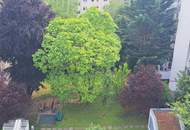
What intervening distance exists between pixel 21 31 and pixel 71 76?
4.75m

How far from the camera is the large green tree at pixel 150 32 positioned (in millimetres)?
33500

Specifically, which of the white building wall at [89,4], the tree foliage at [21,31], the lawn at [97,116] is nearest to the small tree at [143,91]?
the lawn at [97,116]

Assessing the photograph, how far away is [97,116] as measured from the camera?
30062 mm

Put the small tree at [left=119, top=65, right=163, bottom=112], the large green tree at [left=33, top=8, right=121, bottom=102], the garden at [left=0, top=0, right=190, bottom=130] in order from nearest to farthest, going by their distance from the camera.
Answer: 1. the large green tree at [left=33, top=8, right=121, bottom=102]
2. the garden at [left=0, top=0, right=190, bottom=130]
3. the small tree at [left=119, top=65, right=163, bottom=112]

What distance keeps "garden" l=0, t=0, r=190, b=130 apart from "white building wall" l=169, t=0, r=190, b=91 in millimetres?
3172

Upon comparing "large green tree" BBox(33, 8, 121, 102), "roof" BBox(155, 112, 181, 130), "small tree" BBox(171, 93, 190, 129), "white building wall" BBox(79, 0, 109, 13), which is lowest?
"roof" BBox(155, 112, 181, 130)

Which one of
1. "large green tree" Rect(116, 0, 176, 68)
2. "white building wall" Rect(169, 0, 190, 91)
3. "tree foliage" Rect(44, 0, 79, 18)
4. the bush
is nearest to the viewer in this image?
the bush

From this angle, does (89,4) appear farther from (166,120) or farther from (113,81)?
(166,120)

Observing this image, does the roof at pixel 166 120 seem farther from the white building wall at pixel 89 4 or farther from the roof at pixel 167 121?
the white building wall at pixel 89 4

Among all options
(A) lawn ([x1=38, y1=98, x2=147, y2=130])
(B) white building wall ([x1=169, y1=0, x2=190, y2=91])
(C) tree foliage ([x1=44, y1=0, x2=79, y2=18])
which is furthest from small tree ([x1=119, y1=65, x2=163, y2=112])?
(C) tree foliage ([x1=44, y1=0, x2=79, y2=18])

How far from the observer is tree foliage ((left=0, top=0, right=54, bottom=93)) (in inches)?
1119

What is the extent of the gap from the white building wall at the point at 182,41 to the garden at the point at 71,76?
317cm

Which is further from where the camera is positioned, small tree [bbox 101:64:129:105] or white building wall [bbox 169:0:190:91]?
white building wall [bbox 169:0:190:91]

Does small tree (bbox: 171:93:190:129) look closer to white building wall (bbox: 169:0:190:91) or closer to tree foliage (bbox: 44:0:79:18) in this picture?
white building wall (bbox: 169:0:190:91)
